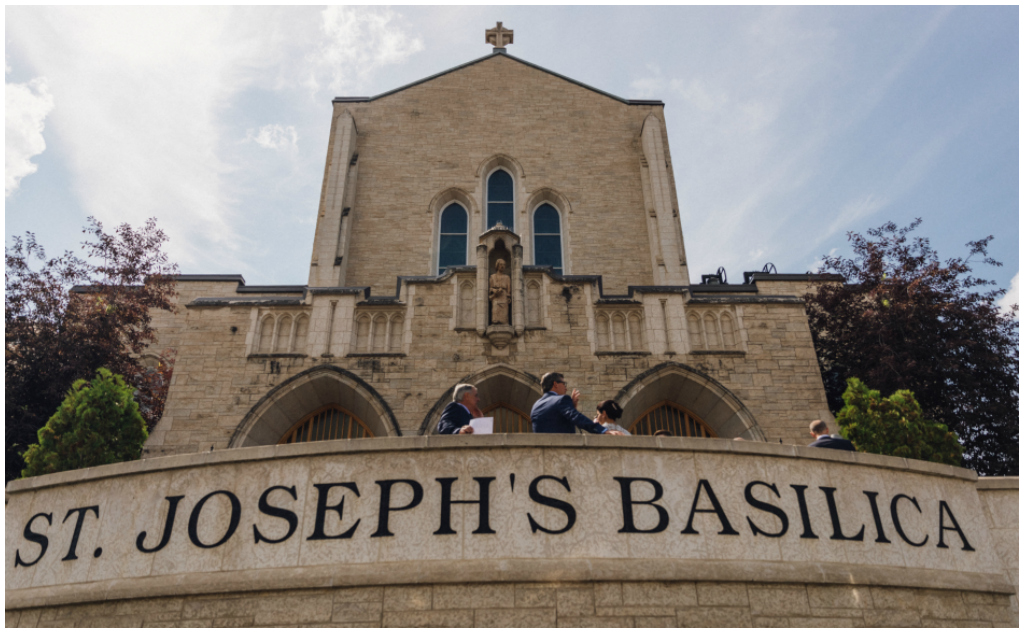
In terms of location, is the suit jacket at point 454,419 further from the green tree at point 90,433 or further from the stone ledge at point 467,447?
the green tree at point 90,433

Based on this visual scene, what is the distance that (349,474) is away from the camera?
21.2ft

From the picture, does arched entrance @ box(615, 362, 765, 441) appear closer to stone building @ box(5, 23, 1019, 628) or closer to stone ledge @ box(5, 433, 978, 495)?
stone building @ box(5, 23, 1019, 628)

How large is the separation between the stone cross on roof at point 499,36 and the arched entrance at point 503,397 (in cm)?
1386

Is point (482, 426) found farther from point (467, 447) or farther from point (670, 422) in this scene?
point (670, 422)

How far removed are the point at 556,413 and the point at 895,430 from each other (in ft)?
18.5

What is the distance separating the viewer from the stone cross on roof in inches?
882

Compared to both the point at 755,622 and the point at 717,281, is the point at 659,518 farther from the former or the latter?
the point at 717,281

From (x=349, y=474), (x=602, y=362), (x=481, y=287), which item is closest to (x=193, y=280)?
(x=481, y=287)

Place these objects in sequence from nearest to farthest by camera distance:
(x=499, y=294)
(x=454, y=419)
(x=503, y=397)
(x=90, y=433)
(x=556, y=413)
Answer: (x=556, y=413) → (x=454, y=419) → (x=90, y=433) → (x=503, y=397) → (x=499, y=294)

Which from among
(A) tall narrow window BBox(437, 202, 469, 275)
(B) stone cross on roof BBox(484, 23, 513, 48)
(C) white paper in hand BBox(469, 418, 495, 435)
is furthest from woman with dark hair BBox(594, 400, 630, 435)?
(B) stone cross on roof BBox(484, 23, 513, 48)

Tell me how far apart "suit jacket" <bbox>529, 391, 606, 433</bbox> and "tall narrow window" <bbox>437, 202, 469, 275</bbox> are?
33.7 feet

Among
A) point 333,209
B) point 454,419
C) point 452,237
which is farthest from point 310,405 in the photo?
point 454,419

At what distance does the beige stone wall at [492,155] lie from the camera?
55.8ft

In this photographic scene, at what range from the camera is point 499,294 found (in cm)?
1335
